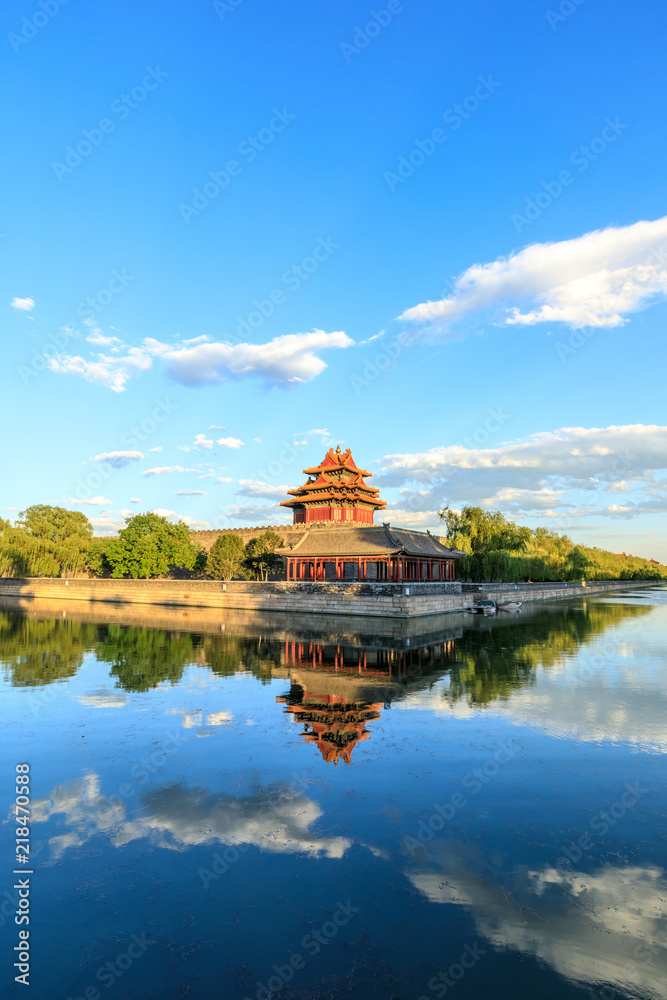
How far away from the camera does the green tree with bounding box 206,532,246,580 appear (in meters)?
51.2

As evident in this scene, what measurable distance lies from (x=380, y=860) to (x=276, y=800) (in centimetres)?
214

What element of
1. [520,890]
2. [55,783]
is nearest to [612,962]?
[520,890]

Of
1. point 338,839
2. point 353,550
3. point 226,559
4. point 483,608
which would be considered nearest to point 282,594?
point 353,550

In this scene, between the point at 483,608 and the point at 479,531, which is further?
the point at 479,531

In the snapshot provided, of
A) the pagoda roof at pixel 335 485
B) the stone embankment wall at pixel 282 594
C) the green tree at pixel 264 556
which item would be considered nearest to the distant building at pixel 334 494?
the pagoda roof at pixel 335 485

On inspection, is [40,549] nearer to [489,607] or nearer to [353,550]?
[353,550]

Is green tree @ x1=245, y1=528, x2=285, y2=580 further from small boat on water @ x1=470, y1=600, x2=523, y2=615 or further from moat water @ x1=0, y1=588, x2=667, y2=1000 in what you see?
moat water @ x1=0, y1=588, x2=667, y2=1000

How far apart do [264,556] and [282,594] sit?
47.9 ft

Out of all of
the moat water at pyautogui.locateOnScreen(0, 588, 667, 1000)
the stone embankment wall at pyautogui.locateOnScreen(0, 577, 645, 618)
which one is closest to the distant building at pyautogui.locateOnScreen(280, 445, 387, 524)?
the stone embankment wall at pyautogui.locateOnScreen(0, 577, 645, 618)

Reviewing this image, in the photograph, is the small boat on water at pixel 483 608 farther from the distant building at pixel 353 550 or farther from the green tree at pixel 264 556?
the green tree at pixel 264 556

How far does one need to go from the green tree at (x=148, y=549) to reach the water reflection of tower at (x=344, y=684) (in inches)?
1152

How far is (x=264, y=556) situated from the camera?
5106 centimetres

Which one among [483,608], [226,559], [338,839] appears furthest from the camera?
[226,559]

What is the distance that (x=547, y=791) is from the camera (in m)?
8.35
